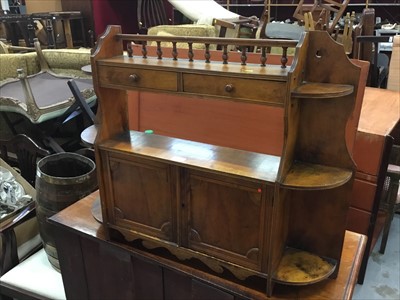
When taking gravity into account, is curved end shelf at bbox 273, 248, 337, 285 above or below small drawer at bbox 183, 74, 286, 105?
below

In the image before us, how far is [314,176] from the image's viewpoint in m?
1.00

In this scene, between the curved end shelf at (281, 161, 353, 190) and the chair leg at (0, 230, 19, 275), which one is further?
the chair leg at (0, 230, 19, 275)

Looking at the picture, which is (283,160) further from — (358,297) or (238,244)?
(358,297)

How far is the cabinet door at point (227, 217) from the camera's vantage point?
1.03 meters

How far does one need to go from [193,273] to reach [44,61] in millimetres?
2636

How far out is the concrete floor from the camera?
1.95 metres

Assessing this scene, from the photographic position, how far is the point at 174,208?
3.78 feet

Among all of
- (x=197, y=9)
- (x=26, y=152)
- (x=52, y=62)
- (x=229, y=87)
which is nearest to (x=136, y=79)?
(x=229, y=87)

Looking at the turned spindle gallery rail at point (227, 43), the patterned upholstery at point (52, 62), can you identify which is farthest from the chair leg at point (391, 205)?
the patterned upholstery at point (52, 62)

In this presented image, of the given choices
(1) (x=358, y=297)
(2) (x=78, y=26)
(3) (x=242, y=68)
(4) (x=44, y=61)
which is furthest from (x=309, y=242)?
(2) (x=78, y=26)

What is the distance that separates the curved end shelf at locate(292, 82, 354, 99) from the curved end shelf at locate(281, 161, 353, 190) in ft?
0.71

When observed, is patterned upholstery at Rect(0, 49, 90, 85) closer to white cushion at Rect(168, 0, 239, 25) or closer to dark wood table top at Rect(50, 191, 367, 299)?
white cushion at Rect(168, 0, 239, 25)

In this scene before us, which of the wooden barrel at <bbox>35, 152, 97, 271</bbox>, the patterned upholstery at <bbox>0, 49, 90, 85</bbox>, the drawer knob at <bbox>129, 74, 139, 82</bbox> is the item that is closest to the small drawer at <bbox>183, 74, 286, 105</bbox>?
the drawer knob at <bbox>129, 74, 139, 82</bbox>

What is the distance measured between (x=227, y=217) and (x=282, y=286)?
27 cm
